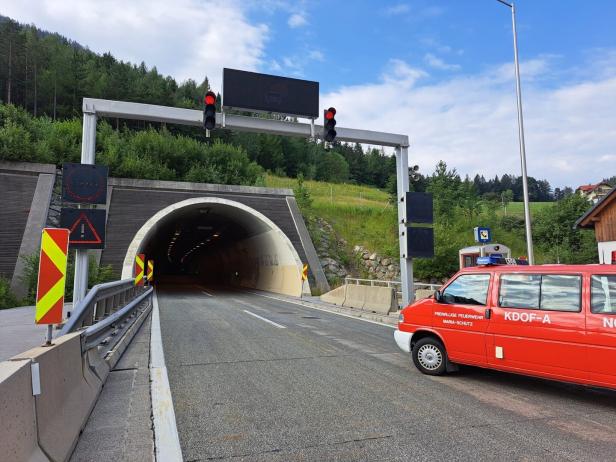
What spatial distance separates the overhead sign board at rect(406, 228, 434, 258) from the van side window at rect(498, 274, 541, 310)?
7741mm

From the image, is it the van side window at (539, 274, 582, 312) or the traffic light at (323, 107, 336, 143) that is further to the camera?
the traffic light at (323, 107, 336, 143)

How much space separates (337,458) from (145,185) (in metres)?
28.7

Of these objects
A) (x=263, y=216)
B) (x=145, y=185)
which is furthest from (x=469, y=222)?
(x=145, y=185)

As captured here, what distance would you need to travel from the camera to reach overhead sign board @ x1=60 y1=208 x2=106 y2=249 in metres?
10.3

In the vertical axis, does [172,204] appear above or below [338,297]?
above

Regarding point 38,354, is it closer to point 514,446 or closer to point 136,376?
point 136,376

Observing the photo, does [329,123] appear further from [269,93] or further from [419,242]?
[419,242]

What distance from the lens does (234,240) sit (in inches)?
1566

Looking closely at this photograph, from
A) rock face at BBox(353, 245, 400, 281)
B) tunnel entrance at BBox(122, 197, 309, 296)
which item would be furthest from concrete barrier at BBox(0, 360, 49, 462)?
rock face at BBox(353, 245, 400, 281)

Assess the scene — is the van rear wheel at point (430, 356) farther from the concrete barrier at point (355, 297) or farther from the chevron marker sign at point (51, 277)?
the concrete barrier at point (355, 297)

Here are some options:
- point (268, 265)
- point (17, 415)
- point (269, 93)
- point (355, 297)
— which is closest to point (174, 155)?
point (268, 265)

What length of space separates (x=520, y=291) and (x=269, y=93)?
9.91 meters

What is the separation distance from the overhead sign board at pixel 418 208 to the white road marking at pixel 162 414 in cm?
893

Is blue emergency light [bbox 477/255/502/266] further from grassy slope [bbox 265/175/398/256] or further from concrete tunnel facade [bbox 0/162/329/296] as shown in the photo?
grassy slope [bbox 265/175/398/256]
